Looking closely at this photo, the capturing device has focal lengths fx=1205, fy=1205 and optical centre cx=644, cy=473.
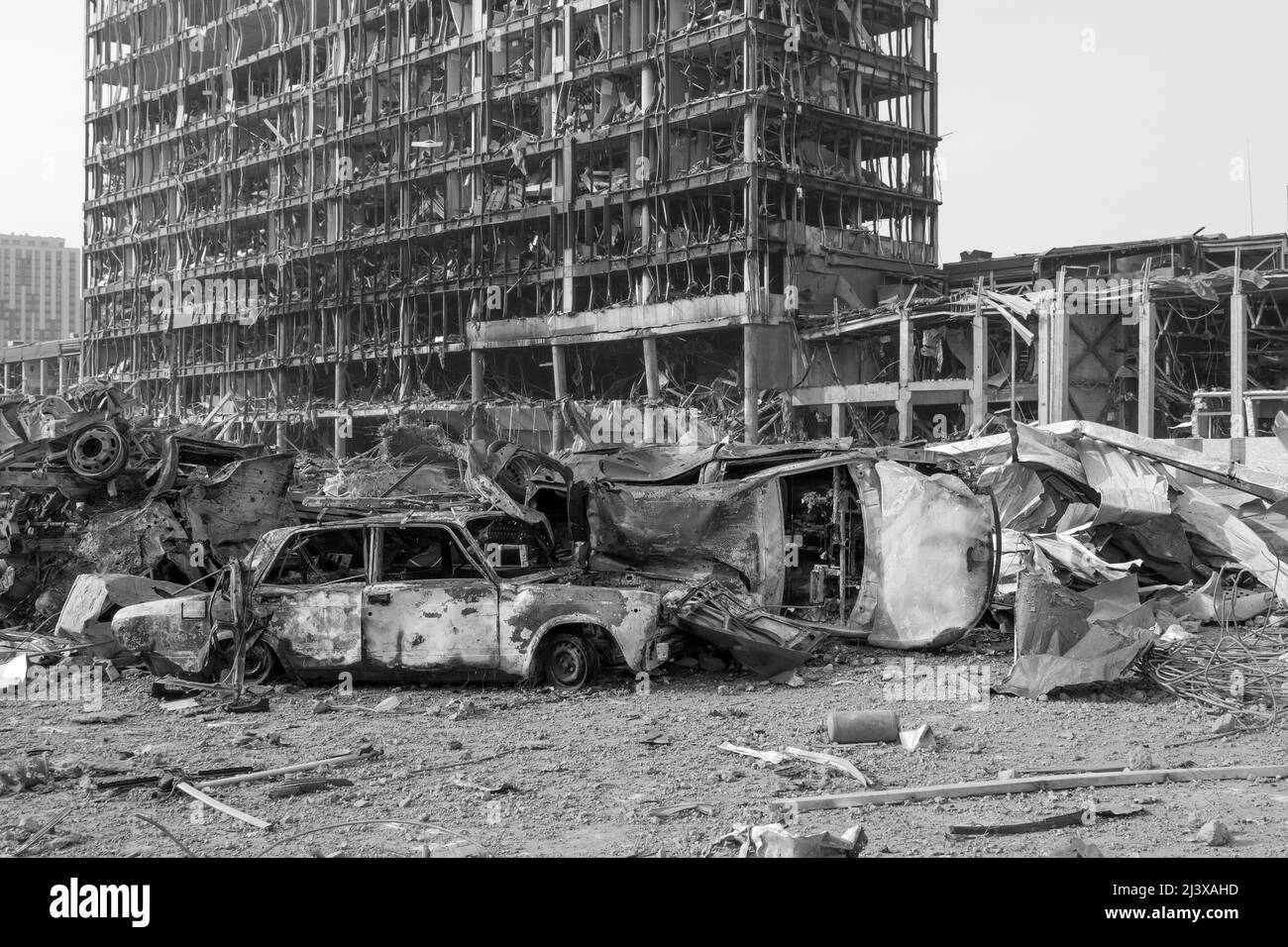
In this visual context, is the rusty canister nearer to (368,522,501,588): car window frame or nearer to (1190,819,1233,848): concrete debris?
(1190,819,1233,848): concrete debris

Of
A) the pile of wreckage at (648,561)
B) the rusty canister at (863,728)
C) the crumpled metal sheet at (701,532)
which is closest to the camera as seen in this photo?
the rusty canister at (863,728)

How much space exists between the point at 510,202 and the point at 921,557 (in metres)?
40.0

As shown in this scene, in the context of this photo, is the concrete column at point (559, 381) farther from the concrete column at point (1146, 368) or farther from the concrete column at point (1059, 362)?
the concrete column at point (1146, 368)

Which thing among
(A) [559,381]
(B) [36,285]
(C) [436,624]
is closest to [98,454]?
(C) [436,624]

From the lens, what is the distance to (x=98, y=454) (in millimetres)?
13094

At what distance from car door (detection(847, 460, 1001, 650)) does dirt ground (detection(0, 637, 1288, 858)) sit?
0.63 meters

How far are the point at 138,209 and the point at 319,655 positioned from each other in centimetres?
6626

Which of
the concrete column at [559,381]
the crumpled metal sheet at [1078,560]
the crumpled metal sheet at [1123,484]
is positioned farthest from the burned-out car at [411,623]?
the concrete column at [559,381]

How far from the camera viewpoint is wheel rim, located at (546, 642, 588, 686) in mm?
9219

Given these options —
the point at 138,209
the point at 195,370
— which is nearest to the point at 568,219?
the point at 195,370

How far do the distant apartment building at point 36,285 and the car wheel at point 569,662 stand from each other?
11656 centimetres

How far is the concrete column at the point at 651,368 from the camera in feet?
137

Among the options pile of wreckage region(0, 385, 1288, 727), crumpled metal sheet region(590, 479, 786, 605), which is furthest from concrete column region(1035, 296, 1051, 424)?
crumpled metal sheet region(590, 479, 786, 605)

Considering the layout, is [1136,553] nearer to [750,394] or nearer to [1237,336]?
[1237,336]
